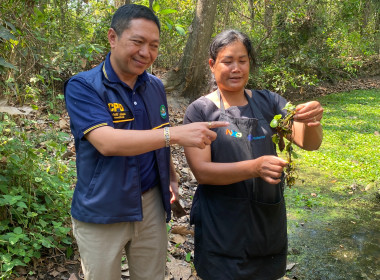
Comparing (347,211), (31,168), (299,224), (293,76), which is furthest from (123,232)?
(293,76)

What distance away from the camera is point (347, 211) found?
4922 mm

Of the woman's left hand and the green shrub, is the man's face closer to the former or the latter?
the woman's left hand

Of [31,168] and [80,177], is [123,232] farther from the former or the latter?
[31,168]

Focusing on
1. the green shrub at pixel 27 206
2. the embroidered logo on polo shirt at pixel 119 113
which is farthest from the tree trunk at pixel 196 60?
the embroidered logo on polo shirt at pixel 119 113

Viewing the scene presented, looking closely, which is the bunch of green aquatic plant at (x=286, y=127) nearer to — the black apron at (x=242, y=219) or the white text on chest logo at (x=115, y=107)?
the black apron at (x=242, y=219)

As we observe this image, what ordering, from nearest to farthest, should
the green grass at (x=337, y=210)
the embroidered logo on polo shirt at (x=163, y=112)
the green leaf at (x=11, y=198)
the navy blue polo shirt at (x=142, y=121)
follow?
1. the navy blue polo shirt at (x=142, y=121)
2. the embroidered logo on polo shirt at (x=163, y=112)
3. the green leaf at (x=11, y=198)
4. the green grass at (x=337, y=210)

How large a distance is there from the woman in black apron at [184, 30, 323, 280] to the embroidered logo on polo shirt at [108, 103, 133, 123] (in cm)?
36

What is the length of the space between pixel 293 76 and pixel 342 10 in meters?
5.99

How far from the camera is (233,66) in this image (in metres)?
2.09

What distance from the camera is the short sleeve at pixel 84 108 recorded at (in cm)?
174

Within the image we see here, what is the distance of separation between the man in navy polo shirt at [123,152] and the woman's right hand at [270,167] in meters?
0.27

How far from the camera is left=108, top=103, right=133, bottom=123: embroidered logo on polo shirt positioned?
188 centimetres

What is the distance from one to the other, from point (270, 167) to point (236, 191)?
11.9 inches

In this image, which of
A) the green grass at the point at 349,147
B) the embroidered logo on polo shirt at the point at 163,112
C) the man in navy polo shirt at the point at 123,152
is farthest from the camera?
the green grass at the point at 349,147
